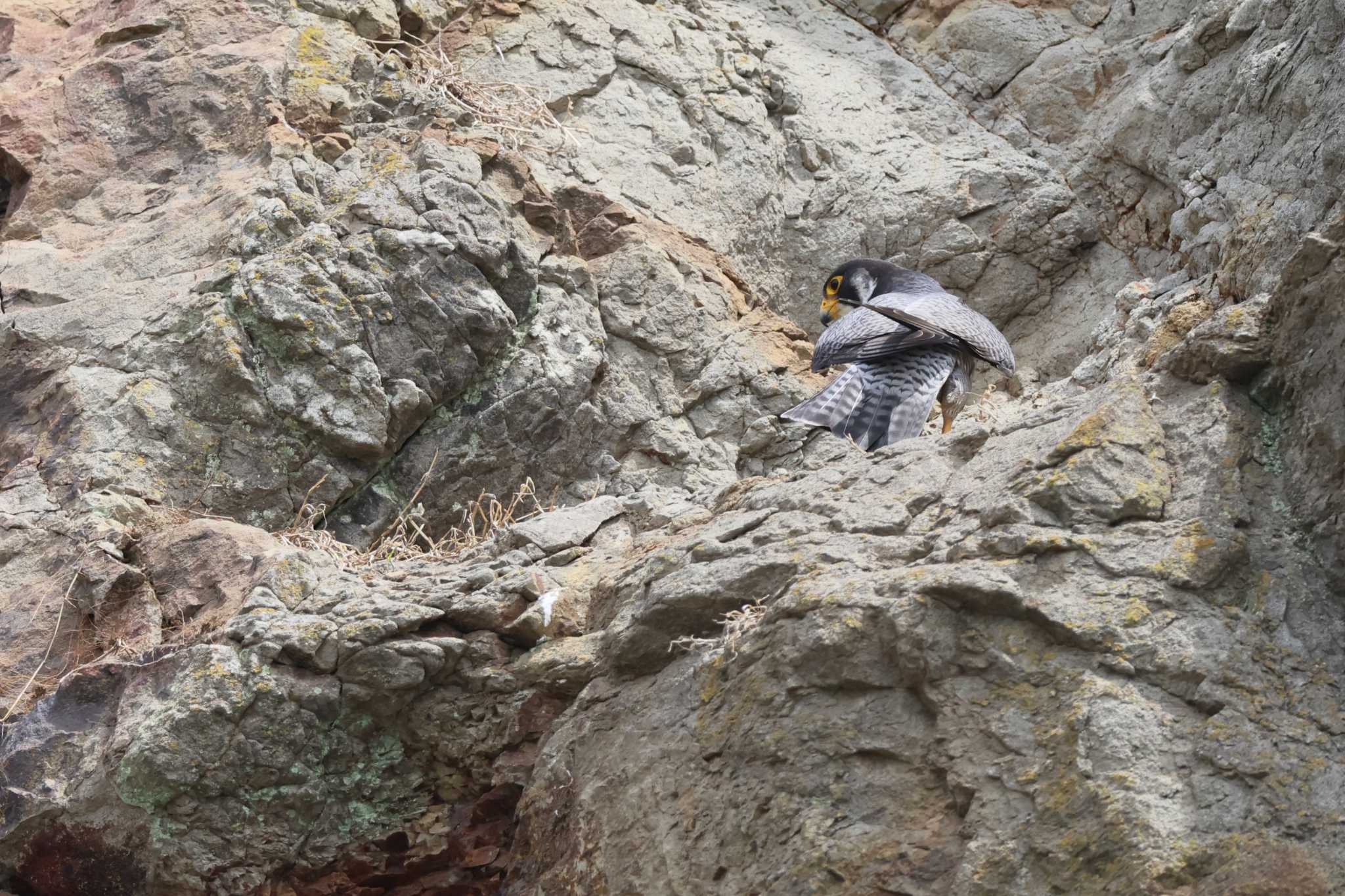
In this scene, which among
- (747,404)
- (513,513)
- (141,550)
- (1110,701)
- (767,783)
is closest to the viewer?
(1110,701)

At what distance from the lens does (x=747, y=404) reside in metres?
6.82

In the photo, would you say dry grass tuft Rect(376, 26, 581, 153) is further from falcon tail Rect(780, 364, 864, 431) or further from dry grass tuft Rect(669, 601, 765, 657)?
dry grass tuft Rect(669, 601, 765, 657)

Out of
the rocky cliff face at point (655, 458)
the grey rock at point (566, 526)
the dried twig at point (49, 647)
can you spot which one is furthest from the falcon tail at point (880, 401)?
the dried twig at point (49, 647)

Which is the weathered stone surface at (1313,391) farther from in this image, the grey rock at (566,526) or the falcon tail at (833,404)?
the falcon tail at (833,404)

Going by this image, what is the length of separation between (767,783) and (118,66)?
559 cm

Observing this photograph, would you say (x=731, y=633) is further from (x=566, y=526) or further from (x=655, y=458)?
(x=655, y=458)

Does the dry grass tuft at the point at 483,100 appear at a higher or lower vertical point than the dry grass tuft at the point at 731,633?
higher

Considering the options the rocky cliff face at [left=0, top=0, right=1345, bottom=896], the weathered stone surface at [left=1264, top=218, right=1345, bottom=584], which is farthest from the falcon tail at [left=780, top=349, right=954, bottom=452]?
the weathered stone surface at [left=1264, top=218, right=1345, bottom=584]

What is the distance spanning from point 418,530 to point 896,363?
2.31 meters

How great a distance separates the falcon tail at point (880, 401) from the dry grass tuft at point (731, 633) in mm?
2274

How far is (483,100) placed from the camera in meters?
7.25

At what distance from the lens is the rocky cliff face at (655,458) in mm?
3287

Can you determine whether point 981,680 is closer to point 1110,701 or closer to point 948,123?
point 1110,701

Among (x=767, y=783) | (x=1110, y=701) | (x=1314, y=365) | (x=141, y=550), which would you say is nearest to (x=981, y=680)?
(x=1110, y=701)
